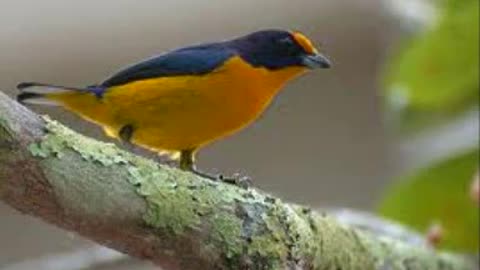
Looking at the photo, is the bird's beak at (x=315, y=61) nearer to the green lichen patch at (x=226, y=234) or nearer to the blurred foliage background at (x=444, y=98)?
the blurred foliage background at (x=444, y=98)

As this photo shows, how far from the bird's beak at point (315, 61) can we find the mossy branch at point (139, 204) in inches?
16.5

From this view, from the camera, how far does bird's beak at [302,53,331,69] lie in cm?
185

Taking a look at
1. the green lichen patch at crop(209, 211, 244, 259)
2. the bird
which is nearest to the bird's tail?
the bird

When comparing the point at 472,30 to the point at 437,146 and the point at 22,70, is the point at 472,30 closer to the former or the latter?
the point at 437,146

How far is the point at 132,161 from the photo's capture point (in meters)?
1.24

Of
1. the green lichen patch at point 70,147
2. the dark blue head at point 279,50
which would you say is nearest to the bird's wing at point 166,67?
the dark blue head at point 279,50

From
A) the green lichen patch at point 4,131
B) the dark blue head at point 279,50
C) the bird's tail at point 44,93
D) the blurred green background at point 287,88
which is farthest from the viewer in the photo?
the blurred green background at point 287,88

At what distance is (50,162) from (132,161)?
0.41 ft

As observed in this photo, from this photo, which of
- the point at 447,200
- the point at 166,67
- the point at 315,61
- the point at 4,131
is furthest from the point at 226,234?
the point at 447,200

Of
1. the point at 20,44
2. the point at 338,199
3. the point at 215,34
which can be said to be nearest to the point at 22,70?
the point at 20,44

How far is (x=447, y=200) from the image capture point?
212cm

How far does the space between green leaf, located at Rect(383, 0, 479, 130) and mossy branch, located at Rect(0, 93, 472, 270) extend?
0.70m

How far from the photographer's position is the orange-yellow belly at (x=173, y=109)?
64.1 inches

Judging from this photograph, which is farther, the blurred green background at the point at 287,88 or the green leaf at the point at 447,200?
the blurred green background at the point at 287,88
